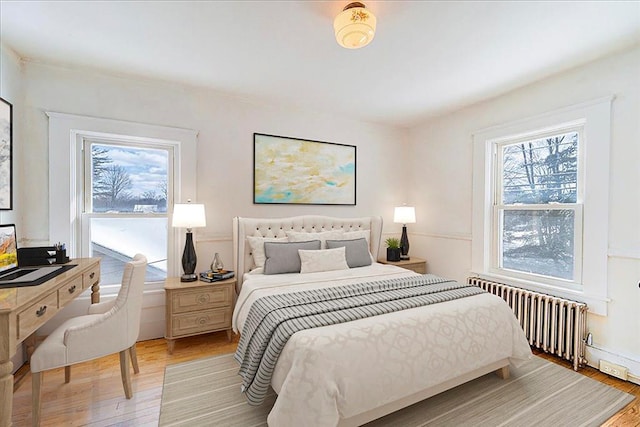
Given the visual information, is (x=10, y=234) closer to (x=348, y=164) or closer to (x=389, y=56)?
(x=389, y=56)

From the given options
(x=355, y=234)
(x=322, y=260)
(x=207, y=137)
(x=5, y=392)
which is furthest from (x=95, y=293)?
(x=355, y=234)

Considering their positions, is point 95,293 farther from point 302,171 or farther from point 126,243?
point 302,171

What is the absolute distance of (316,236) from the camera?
3.63m

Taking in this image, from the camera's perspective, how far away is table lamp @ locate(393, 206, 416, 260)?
4242 mm

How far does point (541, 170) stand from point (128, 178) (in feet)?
14.4

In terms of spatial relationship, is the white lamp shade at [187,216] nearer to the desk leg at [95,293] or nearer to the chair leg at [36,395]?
the desk leg at [95,293]

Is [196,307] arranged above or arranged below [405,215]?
below

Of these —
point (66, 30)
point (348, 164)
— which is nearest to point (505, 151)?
point (348, 164)

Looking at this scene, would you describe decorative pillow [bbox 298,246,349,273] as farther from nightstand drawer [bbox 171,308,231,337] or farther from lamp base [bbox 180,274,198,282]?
lamp base [bbox 180,274,198,282]

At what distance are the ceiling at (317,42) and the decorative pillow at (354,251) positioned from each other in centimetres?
175

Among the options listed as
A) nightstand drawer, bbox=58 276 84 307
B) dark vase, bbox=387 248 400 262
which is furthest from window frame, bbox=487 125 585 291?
nightstand drawer, bbox=58 276 84 307

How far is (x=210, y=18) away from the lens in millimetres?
2027

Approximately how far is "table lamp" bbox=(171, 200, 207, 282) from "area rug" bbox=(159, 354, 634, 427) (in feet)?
3.02

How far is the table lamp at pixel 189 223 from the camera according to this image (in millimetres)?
2934
